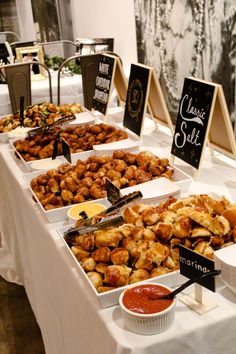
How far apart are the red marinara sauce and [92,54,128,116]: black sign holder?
188 centimetres

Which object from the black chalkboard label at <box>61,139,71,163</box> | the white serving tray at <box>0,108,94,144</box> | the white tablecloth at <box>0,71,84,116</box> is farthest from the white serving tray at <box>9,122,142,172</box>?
the white tablecloth at <box>0,71,84,116</box>

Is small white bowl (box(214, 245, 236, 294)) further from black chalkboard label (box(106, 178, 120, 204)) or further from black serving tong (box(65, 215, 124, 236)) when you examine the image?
black chalkboard label (box(106, 178, 120, 204))

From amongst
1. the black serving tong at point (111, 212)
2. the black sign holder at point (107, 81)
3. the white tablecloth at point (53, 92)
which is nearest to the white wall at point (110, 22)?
the white tablecloth at point (53, 92)

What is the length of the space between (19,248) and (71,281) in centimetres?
118

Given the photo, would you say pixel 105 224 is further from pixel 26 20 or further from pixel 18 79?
pixel 26 20

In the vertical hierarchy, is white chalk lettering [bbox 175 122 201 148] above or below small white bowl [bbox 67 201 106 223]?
above

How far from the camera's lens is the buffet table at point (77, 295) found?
3.72ft

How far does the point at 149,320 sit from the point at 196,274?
164mm

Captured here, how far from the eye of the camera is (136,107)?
8.30ft

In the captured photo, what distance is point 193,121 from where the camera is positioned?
2.03 m

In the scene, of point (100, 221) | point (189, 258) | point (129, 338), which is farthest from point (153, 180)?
point (129, 338)

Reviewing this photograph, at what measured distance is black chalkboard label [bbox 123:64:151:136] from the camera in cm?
246

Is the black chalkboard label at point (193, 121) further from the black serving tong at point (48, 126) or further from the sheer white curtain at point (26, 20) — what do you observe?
the sheer white curtain at point (26, 20)

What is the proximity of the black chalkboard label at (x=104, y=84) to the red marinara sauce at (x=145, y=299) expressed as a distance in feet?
6.18
